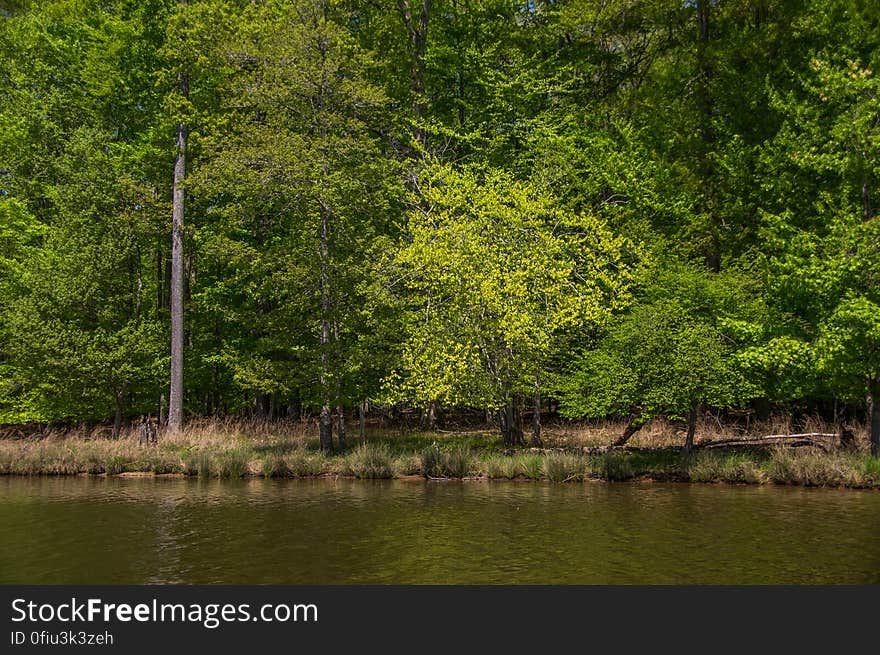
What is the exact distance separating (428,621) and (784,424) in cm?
2029

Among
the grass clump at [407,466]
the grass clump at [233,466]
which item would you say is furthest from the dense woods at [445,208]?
the grass clump at [233,466]

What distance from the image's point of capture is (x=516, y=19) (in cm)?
3747

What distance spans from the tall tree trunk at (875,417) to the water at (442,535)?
2.67m

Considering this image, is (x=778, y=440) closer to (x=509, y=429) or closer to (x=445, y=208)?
(x=509, y=429)

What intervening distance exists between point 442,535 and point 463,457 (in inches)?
349

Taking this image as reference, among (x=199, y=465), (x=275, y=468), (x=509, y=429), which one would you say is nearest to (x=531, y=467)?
(x=509, y=429)

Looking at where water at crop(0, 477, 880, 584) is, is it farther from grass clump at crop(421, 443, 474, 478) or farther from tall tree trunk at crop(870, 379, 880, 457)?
tall tree trunk at crop(870, 379, 880, 457)

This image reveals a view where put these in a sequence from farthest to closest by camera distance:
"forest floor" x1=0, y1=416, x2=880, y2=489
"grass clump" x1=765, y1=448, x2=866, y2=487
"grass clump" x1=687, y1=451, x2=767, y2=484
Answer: "forest floor" x1=0, y1=416, x2=880, y2=489
"grass clump" x1=687, y1=451, x2=767, y2=484
"grass clump" x1=765, y1=448, x2=866, y2=487

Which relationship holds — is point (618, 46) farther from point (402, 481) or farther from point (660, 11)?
point (402, 481)

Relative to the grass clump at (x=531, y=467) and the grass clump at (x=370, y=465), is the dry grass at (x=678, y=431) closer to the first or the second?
the grass clump at (x=531, y=467)

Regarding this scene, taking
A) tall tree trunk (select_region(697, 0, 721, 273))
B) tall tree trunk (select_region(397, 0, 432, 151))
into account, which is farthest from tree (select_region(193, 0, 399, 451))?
tall tree trunk (select_region(697, 0, 721, 273))

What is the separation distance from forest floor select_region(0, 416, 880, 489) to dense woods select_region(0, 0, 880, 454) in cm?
153

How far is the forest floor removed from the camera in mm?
21406

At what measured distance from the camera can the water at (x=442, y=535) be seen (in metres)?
12.1
